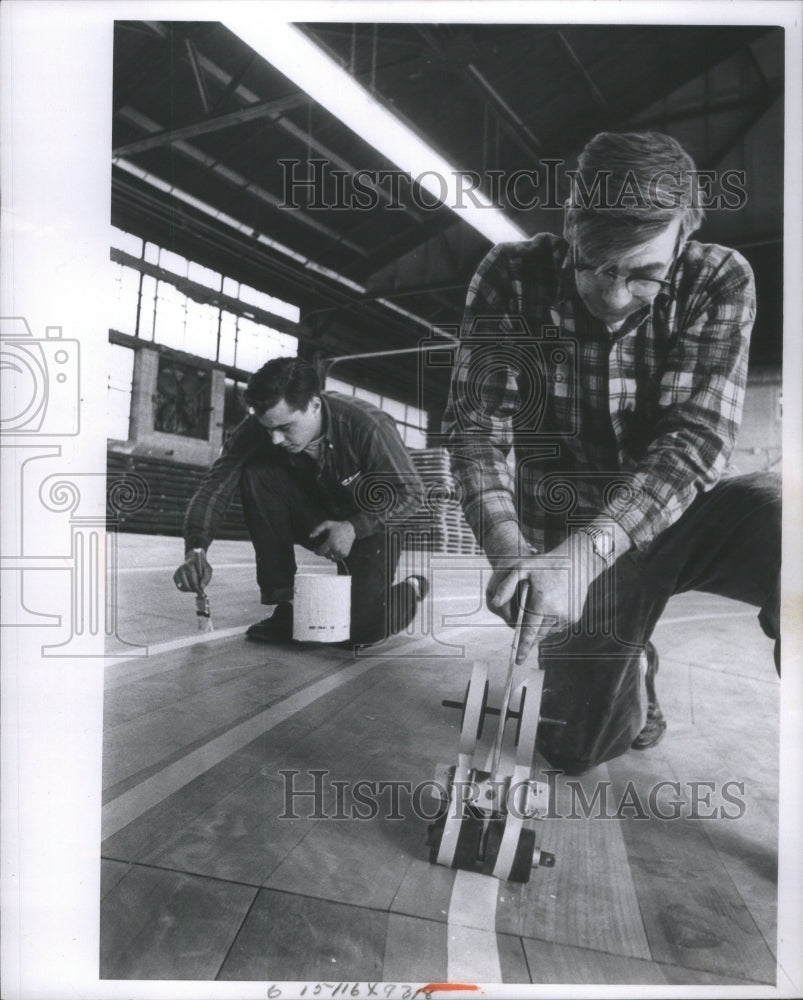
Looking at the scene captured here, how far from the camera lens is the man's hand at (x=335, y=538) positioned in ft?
6.09

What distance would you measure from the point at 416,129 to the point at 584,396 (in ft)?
2.60

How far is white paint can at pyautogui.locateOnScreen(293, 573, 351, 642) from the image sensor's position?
72.8 inches

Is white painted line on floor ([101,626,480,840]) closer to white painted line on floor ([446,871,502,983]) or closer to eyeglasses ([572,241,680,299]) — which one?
white painted line on floor ([446,871,502,983])

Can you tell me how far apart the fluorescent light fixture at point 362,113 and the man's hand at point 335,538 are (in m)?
0.83

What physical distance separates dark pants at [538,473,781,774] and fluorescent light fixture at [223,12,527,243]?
85 centimetres

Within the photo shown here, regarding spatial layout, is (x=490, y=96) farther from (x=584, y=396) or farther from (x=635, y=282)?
(x=584, y=396)

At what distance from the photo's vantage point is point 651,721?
1.82 m

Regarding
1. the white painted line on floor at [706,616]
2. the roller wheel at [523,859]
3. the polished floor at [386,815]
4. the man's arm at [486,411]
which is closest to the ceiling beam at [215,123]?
the man's arm at [486,411]

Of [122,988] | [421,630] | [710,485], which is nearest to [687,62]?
[710,485]

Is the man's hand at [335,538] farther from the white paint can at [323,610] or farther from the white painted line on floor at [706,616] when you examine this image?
the white painted line on floor at [706,616]

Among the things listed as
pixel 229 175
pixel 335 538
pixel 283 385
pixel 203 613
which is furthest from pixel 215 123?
pixel 203 613

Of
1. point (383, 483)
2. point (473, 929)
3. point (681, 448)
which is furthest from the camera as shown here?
point (383, 483)

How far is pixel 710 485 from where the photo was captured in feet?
5.80

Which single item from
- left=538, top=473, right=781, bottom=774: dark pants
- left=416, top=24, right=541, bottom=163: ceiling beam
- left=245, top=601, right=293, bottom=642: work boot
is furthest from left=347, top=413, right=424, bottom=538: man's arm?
left=416, top=24, right=541, bottom=163: ceiling beam
